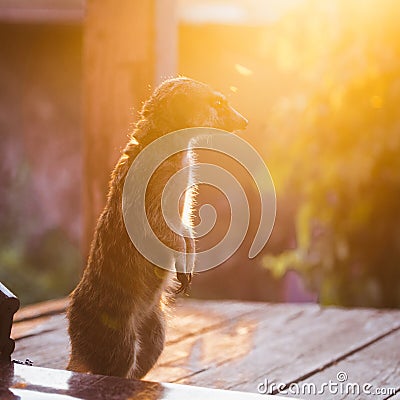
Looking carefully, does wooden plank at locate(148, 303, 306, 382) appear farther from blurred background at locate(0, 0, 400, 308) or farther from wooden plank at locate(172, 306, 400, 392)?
blurred background at locate(0, 0, 400, 308)

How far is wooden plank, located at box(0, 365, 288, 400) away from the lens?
212cm

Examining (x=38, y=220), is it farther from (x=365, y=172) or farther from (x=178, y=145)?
(x=178, y=145)

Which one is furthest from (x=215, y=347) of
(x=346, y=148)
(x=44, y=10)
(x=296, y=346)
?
(x=44, y=10)

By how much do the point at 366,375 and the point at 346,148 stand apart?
2.86 m

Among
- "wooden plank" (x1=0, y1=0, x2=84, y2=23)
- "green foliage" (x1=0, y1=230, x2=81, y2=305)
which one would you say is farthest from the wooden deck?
"wooden plank" (x1=0, y1=0, x2=84, y2=23)

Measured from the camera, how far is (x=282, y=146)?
6328mm

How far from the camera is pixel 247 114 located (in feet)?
26.6

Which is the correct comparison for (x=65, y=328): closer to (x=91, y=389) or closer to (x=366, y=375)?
(x=366, y=375)

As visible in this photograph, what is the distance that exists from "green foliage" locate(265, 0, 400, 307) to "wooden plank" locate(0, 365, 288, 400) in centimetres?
375

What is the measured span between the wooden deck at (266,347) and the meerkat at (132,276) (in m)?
0.54

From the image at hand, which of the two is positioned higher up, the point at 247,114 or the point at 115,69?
the point at 115,69

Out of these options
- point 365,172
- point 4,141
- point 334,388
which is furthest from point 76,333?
point 4,141

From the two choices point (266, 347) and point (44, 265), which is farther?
point (44, 265)

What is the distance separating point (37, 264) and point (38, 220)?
473 mm
